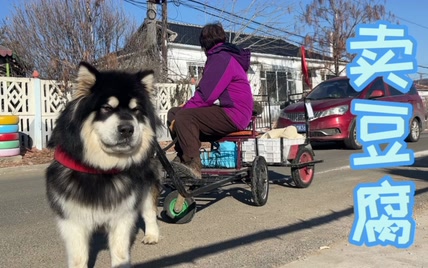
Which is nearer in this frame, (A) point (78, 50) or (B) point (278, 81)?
(A) point (78, 50)

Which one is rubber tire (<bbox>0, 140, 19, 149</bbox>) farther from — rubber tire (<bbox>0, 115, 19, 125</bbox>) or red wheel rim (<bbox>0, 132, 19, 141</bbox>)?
rubber tire (<bbox>0, 115, 19, 125</bbox>)

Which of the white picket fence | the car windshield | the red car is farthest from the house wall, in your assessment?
the red car

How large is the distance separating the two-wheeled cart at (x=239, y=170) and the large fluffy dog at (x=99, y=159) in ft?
2.62

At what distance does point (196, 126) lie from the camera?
16.5 feet

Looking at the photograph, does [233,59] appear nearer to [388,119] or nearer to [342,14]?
[388,119]

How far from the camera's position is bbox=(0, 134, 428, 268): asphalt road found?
154 inches

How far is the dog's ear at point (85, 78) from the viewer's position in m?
3.29

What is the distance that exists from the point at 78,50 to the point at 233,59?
11.2 m

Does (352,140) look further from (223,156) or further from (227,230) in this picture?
(227,230)

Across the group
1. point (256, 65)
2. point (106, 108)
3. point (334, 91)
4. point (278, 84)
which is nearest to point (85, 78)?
point (106, 108)

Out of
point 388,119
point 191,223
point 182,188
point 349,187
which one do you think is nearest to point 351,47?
point 388,119

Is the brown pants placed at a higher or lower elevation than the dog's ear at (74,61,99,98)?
lower

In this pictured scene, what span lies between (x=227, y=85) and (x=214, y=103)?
0.30 metres

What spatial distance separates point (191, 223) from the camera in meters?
5.14
